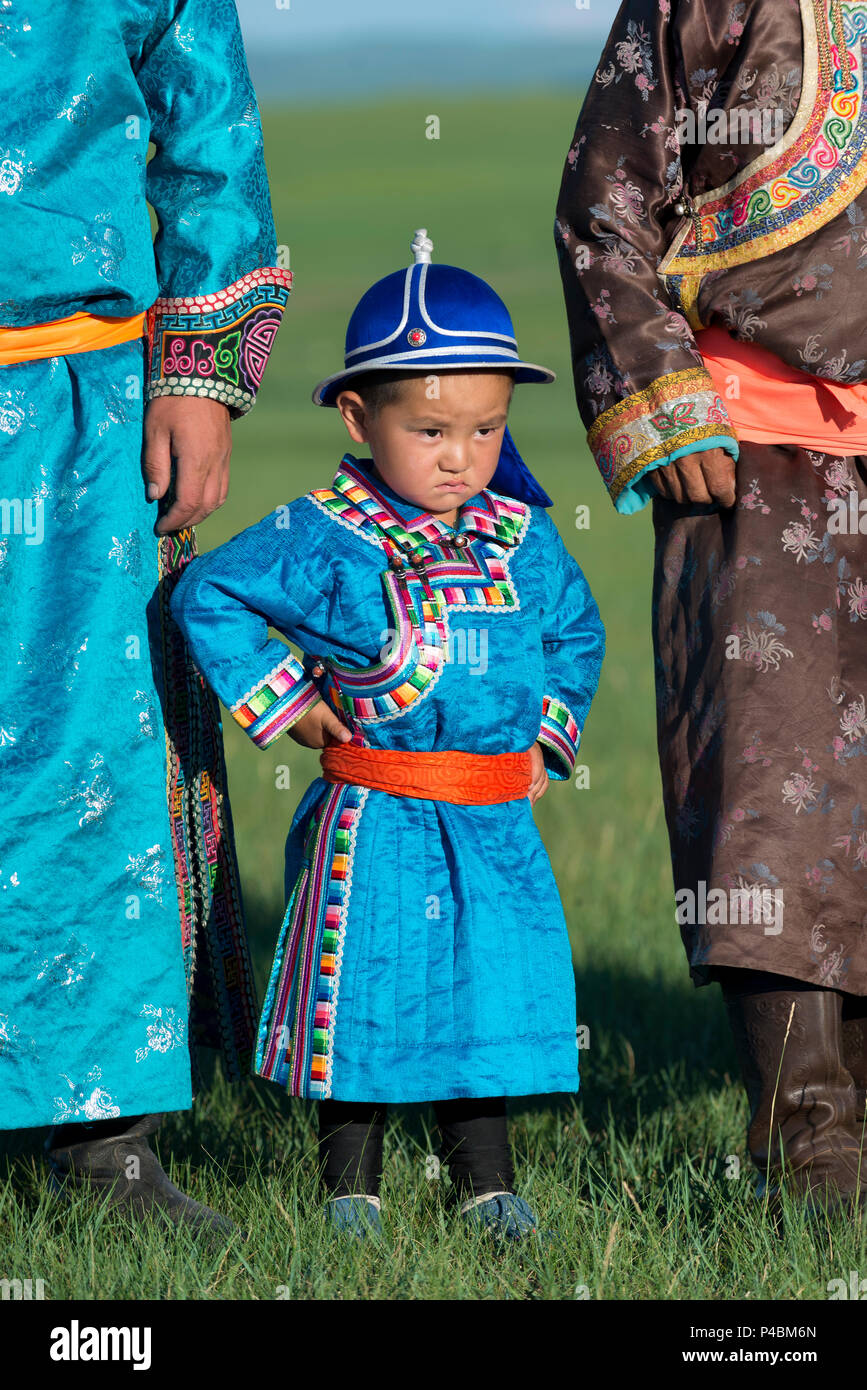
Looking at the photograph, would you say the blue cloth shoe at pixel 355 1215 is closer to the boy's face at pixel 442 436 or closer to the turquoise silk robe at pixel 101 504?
the turquoise silk robe at pixel 101 504

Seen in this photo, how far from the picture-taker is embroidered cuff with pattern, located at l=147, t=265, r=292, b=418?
303 cm

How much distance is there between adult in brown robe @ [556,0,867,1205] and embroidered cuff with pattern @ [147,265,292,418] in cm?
55

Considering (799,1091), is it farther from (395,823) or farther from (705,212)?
(705,212)

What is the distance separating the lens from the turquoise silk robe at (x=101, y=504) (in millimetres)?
2869

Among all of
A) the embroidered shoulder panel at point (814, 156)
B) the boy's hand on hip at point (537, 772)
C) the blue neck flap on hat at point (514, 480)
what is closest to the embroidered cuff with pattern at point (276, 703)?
the boy's hand on hip at point (537, 772)

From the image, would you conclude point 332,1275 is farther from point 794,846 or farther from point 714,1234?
point 794,846

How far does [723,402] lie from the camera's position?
3000 millimetres

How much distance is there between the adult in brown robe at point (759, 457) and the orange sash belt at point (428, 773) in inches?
14.2

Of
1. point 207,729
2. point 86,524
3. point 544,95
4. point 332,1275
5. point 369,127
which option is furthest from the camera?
point 544,95

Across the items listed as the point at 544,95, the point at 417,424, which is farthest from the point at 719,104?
the point at 544,95

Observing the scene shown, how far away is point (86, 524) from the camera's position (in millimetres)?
2932

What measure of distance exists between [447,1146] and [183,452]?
1272 millimetres

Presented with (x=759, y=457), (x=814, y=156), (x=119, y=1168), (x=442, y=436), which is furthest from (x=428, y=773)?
(x=814, y=156)

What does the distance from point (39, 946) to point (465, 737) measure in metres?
0.78
